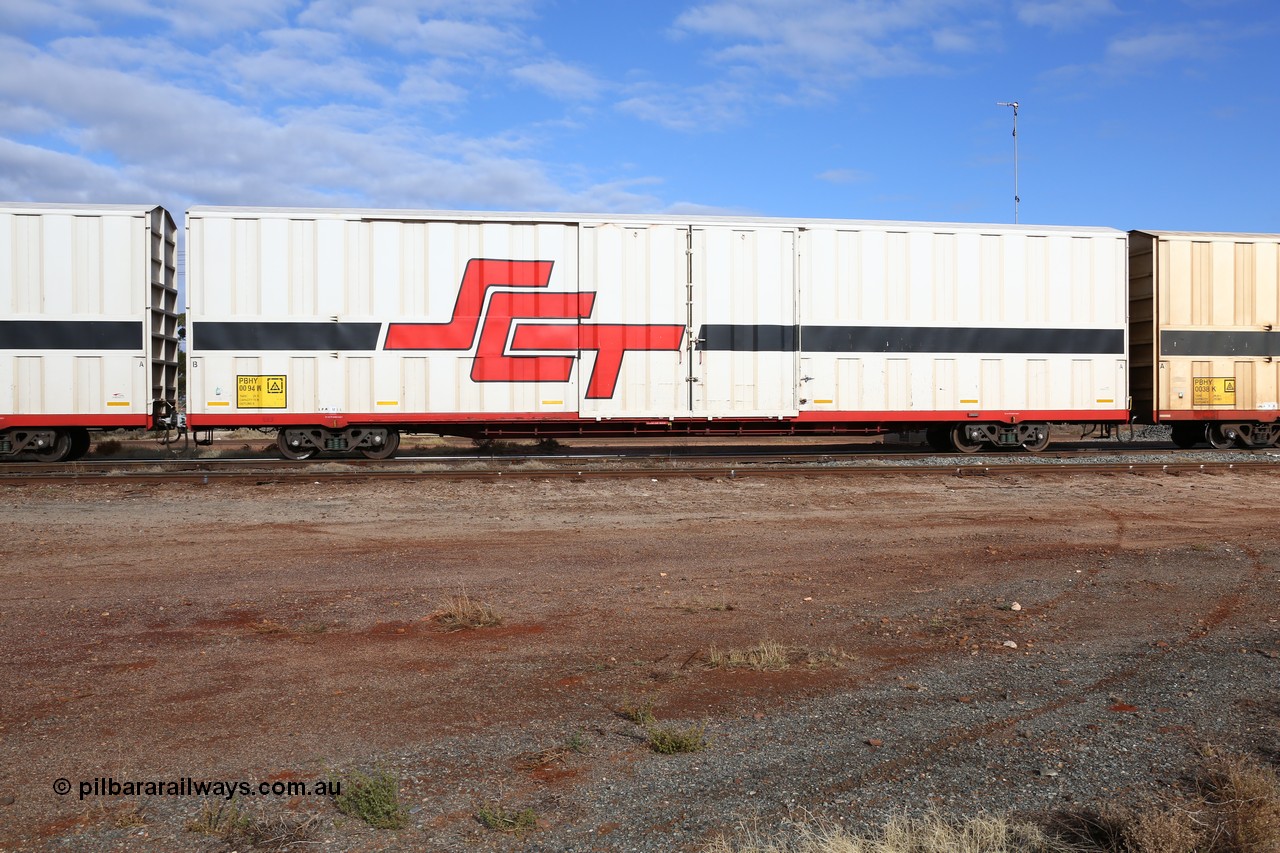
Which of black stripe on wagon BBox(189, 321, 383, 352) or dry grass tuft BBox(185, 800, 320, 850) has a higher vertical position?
black stripe on wagon BBox(189, 321, 383, 352)

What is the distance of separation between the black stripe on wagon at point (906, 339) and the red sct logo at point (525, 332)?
43.9 inches

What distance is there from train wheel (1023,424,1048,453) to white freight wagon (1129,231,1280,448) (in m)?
1.96

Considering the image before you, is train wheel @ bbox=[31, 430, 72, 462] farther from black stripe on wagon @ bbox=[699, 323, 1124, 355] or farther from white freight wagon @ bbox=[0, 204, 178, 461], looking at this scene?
black stripe on wagon @ bbox=[699, 323, 1124, 355]

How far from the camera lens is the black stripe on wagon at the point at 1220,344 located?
1599cm

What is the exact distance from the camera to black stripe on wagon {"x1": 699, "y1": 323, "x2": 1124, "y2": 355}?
49.3ft

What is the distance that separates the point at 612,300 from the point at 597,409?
1904 mm

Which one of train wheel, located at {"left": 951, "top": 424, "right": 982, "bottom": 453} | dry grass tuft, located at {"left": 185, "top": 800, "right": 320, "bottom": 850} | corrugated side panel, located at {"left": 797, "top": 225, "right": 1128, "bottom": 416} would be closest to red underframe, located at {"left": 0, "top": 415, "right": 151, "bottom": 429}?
corrugated side panel, located at {"left": 797, "top": 225, "right": 1128, "bottom": 416}

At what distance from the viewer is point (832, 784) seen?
3824 millimetres

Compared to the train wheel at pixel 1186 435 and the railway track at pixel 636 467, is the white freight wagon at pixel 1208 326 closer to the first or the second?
the train wheel at pixel 1186 435

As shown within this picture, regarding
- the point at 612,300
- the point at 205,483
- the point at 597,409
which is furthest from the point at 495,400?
the point at 205,483

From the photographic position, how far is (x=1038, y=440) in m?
16.3

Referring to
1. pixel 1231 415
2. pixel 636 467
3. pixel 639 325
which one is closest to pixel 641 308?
pixel 639 325

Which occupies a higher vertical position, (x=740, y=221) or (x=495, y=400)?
(x=740, y=221)

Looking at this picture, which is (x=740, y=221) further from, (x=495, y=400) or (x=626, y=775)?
(x=626, y=775)
